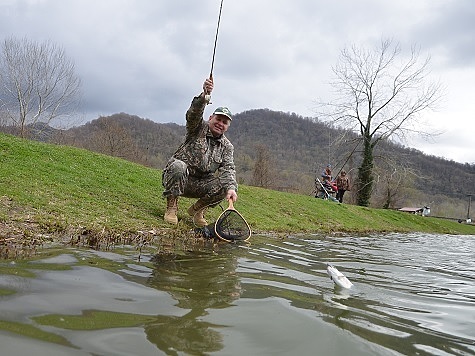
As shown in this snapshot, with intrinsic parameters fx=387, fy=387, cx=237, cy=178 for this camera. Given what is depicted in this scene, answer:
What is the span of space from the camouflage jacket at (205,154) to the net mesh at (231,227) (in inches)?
23.5

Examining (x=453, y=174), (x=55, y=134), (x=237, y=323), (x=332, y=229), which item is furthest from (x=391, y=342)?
(x=453, y=174)

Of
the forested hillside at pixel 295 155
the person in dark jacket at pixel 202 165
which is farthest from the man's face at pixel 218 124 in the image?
the forested hillside at pixel 295 155

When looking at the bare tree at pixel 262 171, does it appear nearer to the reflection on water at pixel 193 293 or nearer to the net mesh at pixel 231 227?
the net mesh at pixel 231 227

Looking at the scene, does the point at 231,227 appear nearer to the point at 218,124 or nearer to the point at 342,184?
the point at 218,124

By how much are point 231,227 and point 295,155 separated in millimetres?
86967

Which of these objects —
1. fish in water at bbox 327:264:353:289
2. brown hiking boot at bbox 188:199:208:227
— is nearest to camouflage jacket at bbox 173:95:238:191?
brown hiking boot at bbox 188:199:208:227

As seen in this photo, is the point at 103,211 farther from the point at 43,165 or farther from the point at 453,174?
the point at 453,174

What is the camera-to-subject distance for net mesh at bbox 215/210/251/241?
17.6 ft

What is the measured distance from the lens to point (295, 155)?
300ft

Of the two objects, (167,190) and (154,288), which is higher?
(167,190)

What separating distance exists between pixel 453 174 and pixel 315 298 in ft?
372

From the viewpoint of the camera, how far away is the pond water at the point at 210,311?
1595 mm

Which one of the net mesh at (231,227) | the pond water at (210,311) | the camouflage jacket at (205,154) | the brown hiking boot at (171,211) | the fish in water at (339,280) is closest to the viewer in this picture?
the pond water at (210,311)

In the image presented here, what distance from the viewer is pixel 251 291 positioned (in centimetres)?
262
